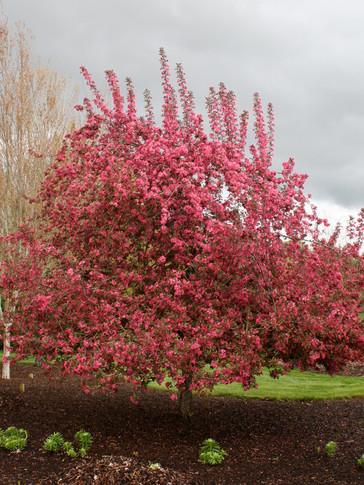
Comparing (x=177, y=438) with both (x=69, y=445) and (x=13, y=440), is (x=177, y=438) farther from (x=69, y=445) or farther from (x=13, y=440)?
(x=13, y=440)

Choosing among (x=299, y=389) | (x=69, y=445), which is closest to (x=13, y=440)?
(x=69, y=445)

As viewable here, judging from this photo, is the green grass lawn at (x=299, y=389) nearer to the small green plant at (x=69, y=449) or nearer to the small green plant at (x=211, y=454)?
the small green plant at (x=211, y=454)

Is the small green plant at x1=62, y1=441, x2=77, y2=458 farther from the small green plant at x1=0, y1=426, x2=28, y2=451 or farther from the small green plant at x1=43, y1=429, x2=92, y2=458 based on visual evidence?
the small green plant at x1=0, y1=426, x2=28, y2=451

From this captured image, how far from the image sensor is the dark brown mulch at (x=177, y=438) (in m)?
5.60

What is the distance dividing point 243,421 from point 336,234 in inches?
145

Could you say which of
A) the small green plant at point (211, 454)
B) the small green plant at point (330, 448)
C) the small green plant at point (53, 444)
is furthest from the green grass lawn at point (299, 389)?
the small green plant at point (53, 444)

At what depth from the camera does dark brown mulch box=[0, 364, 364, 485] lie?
18.4 ft

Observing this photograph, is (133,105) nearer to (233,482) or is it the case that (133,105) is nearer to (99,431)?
(99,431)

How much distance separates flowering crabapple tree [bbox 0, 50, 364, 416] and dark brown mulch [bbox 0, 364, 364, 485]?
96 centimetres

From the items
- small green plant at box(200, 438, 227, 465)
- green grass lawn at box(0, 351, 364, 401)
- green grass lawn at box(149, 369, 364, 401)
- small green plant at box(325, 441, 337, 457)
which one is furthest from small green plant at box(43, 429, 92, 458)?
green grass lawn at box(149, 369, 364, 401)

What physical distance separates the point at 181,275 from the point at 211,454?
2344mm

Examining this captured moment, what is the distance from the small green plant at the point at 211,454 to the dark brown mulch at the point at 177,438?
0.09 meters

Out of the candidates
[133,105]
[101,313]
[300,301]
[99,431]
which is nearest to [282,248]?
[300,301]

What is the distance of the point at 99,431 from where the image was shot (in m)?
7.29
